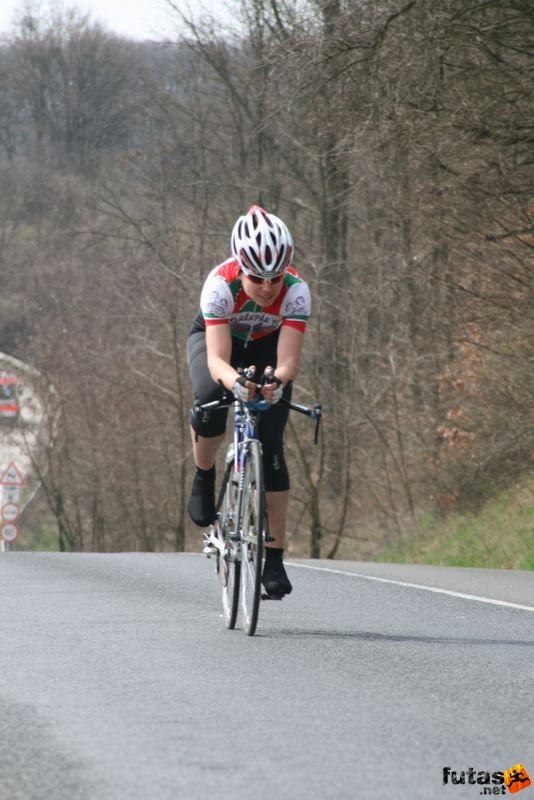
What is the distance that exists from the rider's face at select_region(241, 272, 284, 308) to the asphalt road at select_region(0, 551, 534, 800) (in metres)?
1.66

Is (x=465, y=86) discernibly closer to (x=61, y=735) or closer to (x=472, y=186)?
(x=472, y=186)

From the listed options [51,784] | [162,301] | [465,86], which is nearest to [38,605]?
[51,784]

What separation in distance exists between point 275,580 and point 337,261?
21.8 meters

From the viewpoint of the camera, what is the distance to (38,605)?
383 inches

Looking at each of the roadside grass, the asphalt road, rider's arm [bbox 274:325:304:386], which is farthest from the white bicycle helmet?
the roadside grass

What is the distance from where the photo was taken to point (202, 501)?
8.56 meters

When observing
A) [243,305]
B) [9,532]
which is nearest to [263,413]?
[243,305]

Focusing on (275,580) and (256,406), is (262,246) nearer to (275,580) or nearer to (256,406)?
(256,406)

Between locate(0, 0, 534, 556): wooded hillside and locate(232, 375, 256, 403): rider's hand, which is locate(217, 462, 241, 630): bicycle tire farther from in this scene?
locate(0, 0, 534, 556): wooded hillside

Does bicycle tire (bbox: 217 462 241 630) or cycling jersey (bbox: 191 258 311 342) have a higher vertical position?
cycling jersey (bbox: 191 258 311 342)

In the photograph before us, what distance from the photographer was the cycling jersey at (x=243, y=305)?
25.9ft

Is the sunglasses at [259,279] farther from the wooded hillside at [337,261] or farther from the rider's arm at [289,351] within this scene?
the wooded hillside at [337,261]

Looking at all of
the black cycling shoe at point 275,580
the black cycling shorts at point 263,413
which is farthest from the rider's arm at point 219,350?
the black cycling shoe at point 275,580

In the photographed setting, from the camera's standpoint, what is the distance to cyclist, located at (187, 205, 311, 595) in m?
7.70
